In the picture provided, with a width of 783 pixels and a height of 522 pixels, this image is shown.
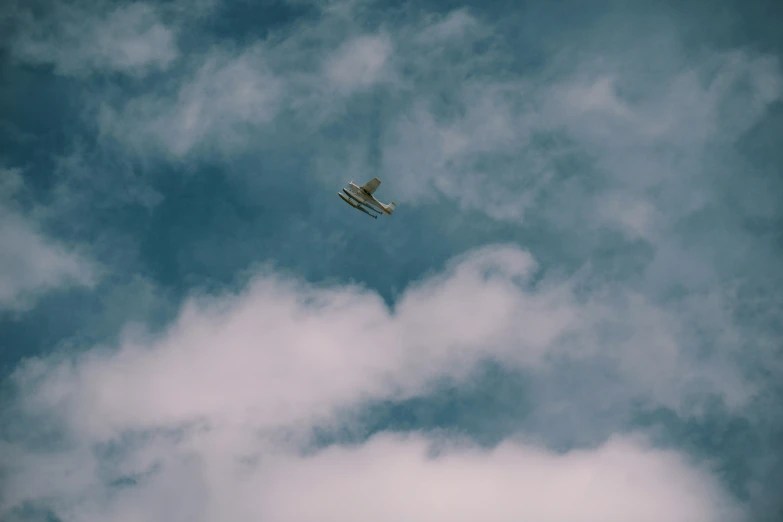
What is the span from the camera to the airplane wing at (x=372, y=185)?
10426cm

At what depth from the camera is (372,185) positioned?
10512cm

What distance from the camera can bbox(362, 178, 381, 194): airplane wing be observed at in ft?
342

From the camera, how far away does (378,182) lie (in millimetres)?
104688
